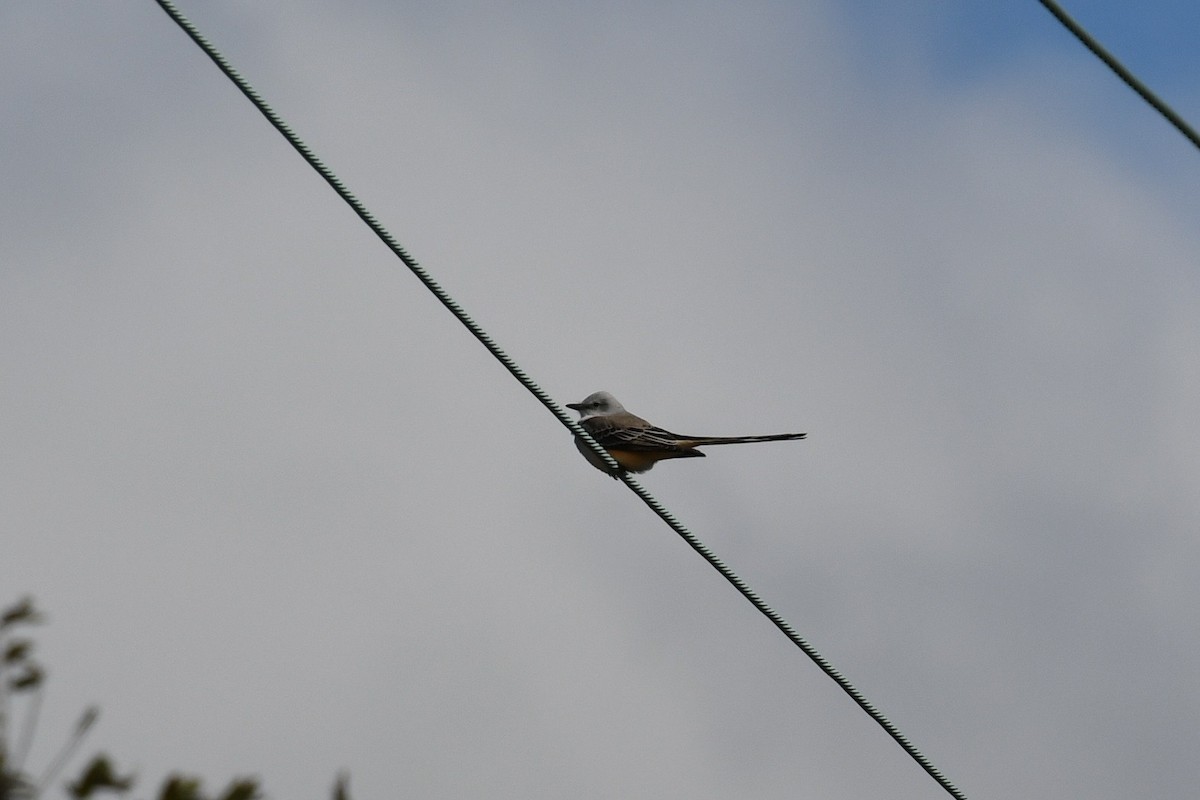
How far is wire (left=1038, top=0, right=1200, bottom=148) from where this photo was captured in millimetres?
6098

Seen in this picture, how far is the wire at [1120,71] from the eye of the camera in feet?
20.0

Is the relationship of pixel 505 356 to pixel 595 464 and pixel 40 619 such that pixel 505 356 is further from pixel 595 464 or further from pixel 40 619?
pixel 40 619

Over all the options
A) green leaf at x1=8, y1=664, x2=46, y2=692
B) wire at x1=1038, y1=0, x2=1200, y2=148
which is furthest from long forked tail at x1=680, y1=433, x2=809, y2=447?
green leaf at x1=8, y1=664, x2=46, y2=692

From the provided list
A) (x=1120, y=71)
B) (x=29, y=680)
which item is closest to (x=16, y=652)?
(x=29, y=680)

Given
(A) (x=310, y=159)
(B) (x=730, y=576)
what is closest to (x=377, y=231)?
(A) (x=310, y=159)

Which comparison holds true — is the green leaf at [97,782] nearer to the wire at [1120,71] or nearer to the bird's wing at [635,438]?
the wire at [1120,71]

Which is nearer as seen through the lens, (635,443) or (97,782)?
(97,782)

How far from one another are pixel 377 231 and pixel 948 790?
3.66 m

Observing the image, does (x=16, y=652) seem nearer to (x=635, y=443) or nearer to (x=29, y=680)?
(x=29, y=680)

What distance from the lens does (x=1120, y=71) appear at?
20.3ft

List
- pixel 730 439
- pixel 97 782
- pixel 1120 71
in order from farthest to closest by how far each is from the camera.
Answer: pixel 730 439
pixel 1120 71
pixel 97 782

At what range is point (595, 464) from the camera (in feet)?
32.5

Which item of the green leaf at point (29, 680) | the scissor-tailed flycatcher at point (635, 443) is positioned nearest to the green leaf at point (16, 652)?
the green leaf at point (29, 680)

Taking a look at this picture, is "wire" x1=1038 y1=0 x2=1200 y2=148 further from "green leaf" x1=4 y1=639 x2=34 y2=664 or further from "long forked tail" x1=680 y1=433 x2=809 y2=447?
"green leaf" x1=4 y1=639 x2=34 y2=664
